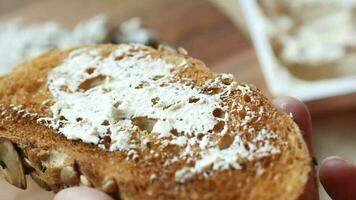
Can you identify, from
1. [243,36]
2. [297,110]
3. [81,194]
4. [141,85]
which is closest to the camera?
[81,194]

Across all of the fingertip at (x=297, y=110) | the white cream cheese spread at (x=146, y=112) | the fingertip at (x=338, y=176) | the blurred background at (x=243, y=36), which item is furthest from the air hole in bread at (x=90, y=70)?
the blurred background at (x=243, y=36)

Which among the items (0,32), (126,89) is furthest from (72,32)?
(126,89)

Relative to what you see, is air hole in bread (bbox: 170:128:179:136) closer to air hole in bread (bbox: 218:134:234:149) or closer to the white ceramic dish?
air hole in bread (bbox: 218:134:234:149)

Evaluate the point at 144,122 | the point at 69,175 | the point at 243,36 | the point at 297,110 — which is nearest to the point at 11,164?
the point at 69,175

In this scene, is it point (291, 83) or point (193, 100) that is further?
point (291, 83)

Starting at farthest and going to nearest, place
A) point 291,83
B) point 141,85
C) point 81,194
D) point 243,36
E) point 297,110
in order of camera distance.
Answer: point 243,36 < point 291,83 < point 297,110 < point 141,85 < point 81,194

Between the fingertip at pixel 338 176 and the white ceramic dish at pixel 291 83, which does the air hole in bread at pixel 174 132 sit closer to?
the fingertip at pixel 338 176

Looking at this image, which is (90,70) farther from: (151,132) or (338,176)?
(338,176)
